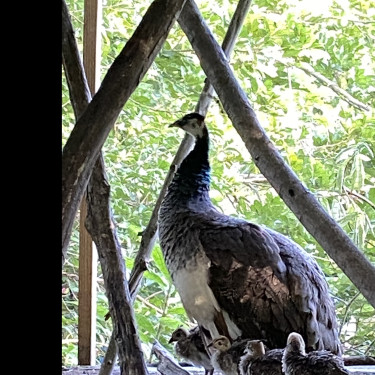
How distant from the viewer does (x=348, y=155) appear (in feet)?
5.28

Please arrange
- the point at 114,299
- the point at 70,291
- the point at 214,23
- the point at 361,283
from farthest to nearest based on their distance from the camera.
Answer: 1. the point at 214,23
2. the point at 70,291
3. the point at 114,299
4. the point at 361,283

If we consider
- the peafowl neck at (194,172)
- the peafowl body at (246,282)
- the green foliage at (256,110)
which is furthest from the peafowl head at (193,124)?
the green foliage at (256,110)

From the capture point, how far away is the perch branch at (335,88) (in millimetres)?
1696

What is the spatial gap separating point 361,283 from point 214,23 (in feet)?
3.73

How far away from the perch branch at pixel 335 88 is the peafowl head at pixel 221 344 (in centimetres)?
93

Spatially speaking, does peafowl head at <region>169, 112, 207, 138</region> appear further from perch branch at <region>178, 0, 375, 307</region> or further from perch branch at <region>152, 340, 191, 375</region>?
perch branch at <region>152, 340, 191, 375</region>

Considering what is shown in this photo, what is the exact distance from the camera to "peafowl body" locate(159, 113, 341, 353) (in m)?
0.98

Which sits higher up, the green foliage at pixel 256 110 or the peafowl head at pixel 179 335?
the green foliage at pixel 256 110

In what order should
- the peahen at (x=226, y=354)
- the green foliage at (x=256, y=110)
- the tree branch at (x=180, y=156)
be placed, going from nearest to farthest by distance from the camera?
the peahen at (x=226, y=354) < the tree branch at (x=180, y=156) < the green foliage at (x=256, y=110)

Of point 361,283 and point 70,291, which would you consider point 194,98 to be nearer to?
point 70,291

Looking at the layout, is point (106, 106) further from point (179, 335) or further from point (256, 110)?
point (256, 110)

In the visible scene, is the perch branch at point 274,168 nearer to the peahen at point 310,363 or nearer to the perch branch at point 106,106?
the peahen at point 310,363

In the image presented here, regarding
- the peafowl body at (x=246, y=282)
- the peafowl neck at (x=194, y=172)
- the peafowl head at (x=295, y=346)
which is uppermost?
the peafowl neck at (x=194, y=172)
